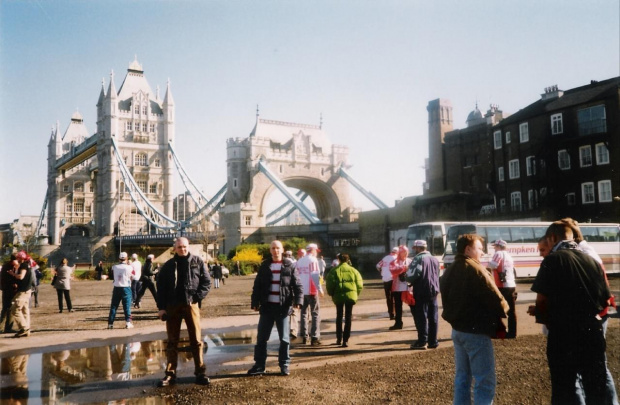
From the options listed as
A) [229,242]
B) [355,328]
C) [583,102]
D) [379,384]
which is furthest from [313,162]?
[379,384]

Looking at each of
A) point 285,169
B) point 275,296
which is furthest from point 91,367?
point 285,169

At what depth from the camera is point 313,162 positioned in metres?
86.8

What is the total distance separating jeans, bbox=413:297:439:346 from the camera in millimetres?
9477

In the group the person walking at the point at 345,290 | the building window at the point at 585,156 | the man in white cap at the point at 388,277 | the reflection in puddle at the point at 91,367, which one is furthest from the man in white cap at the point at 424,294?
the building window at the point at 585,156

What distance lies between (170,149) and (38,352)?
99.1m

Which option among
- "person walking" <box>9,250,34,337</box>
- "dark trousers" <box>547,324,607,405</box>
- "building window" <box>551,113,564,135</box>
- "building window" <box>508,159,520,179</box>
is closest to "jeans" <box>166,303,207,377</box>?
"dark trousers" <box>547,324,607,405</box>

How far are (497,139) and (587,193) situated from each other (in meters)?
10.4

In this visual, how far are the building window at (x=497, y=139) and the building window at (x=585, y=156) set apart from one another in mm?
8160

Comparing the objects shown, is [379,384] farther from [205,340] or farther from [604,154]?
[604,154]

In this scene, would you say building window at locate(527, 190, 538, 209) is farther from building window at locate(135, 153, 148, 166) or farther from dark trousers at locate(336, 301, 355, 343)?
building window at locate(135, 153, 148, 166)

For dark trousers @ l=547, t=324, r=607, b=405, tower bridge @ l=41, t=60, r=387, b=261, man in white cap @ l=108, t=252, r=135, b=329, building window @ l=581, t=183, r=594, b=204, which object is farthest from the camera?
tower bridge @ l=41, t=60, r=387, b=261

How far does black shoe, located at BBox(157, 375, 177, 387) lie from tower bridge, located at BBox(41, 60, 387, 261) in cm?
5606

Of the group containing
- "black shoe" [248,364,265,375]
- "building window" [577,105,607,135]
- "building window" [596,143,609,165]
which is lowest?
"black shoe" [248,364,265,375]

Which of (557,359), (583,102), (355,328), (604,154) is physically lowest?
(355,328)
